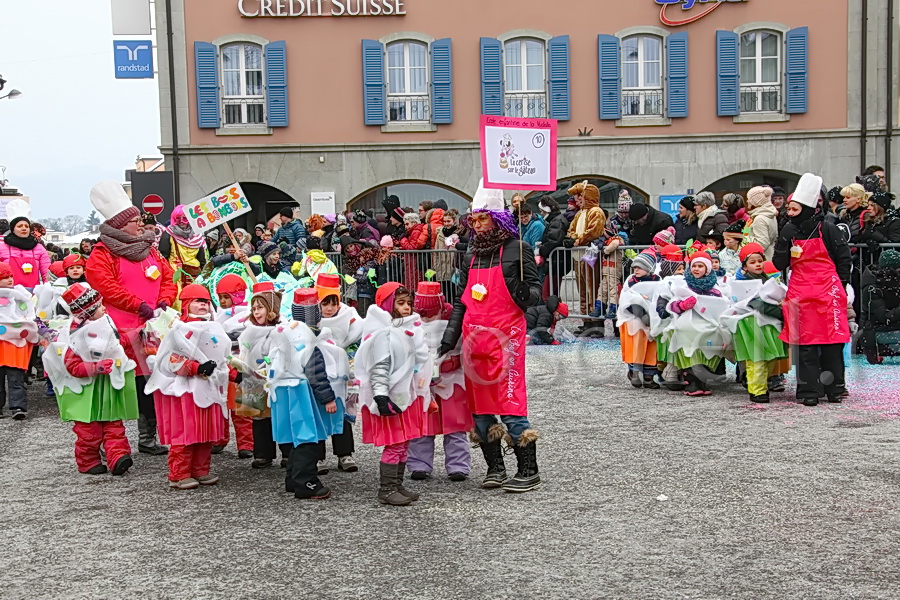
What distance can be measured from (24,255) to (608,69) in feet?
49.3

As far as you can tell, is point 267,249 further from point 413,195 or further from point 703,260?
point 413,195

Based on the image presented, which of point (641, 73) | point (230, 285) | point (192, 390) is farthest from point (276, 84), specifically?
point (192, 390)

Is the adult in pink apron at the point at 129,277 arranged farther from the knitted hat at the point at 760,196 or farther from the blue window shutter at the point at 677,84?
the blue window shutter at the point at 677,84

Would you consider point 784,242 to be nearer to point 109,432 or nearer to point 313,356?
point 313,356

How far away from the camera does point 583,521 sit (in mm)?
6262

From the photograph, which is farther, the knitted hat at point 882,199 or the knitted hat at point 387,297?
the knitted hat at point 882,199

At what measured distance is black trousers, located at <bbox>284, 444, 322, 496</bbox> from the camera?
276 inches

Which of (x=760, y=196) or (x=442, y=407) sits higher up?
(x=760, y=196)

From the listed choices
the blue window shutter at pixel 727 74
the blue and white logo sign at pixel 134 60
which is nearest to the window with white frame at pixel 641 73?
the blue window shutter at pixel 727 74

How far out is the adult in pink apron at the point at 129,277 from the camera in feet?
27.5

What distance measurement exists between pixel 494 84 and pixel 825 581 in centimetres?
2038

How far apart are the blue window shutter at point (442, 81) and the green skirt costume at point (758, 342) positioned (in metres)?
15.2

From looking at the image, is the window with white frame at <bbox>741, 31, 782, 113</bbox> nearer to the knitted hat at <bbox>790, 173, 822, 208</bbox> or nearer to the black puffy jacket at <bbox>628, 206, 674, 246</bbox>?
the black puffy jacket at <bbox>628, 206, 674, 246</bbox>

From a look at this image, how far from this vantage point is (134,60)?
24.2 metres
